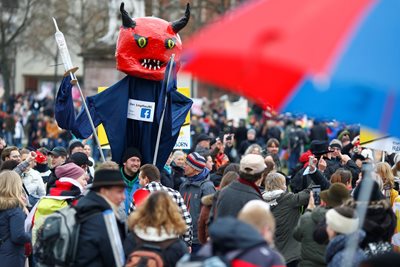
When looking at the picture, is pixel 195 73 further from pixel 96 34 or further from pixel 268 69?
pixel 96 34

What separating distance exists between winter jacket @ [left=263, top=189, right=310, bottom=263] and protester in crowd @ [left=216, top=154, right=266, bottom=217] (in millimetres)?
1633

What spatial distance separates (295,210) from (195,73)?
5628 mm

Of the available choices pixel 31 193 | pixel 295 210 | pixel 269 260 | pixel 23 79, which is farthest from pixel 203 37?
pixel 23 79

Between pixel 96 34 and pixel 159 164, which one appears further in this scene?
pixel 96 34

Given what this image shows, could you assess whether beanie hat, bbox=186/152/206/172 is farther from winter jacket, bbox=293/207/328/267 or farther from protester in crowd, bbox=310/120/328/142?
protester in crowd, bbox=310/120/328/142

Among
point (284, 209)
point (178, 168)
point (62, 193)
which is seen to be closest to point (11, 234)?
point (62, 193)

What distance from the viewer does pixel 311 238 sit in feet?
27.9

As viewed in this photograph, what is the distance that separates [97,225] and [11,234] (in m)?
2.81

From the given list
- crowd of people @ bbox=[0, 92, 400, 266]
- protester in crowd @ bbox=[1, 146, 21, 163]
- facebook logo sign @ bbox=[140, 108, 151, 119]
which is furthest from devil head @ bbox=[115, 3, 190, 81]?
protester in crowd @ bbox=[1, 146, 21, 163]

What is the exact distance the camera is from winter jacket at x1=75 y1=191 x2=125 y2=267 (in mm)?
7082

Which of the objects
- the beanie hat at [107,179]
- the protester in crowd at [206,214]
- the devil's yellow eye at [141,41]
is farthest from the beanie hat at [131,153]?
the beanie hat at [107,179]

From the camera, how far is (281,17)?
16.3ft

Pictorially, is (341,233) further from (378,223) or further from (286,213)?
(286,213)

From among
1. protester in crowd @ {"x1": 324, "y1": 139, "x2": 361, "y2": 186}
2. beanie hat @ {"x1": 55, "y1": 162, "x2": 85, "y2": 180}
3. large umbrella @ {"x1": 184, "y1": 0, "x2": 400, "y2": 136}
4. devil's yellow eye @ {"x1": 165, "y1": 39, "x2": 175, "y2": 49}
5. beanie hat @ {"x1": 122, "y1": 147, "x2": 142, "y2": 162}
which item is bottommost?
protester in crowd @ {"x1": 324, "y1": 139, "x2": 361, "y2": 186}
